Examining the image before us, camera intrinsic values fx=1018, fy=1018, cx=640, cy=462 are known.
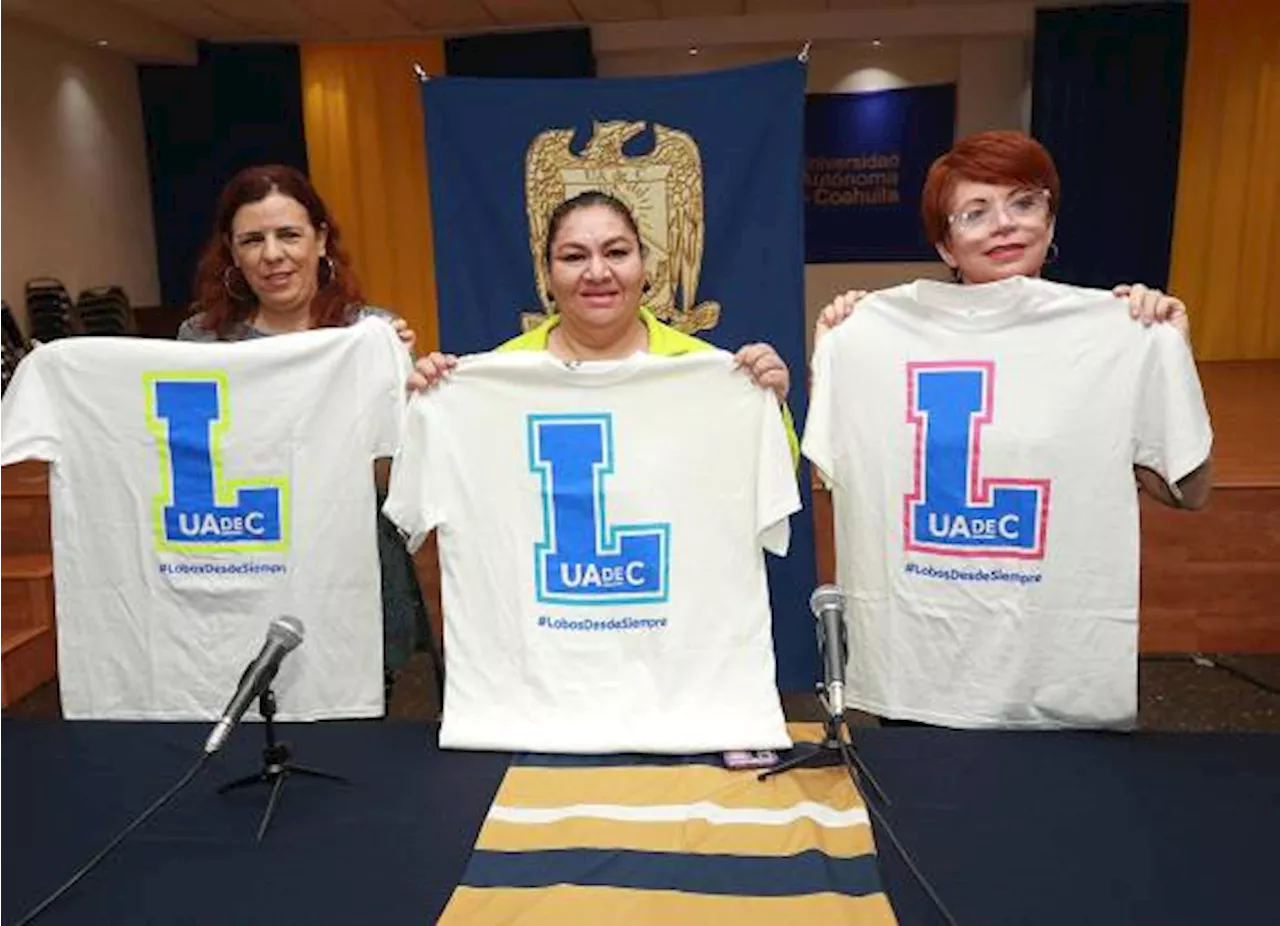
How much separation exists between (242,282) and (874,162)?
636 centimetres

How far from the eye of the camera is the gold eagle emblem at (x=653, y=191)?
224 centimetres

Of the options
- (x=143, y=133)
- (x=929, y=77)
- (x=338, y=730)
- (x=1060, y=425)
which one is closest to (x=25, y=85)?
(x=143, y=133)

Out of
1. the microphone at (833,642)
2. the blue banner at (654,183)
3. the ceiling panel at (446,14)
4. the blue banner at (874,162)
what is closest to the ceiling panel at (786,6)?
the blue banner at (874,162)

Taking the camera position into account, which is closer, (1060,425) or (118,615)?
(1060,425)

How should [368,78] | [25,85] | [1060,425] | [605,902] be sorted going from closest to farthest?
1. [605,902]
2. [1060,425]
3. [25,85]
4. [368,78]

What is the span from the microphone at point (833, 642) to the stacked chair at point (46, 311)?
6.15 meters

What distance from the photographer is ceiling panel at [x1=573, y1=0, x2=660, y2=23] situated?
6.74m

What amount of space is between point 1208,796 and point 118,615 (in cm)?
163

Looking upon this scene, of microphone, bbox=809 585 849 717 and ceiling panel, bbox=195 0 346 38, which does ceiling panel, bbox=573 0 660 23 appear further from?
microphone, bbox=809 585 849 717

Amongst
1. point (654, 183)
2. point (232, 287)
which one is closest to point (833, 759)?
point (232, 287)

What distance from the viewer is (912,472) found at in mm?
1512

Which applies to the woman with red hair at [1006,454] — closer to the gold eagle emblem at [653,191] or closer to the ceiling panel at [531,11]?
the gold eagle emblem at [653,191]

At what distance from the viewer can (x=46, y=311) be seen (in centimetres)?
617

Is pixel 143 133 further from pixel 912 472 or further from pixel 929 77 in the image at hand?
pixel 912 472
